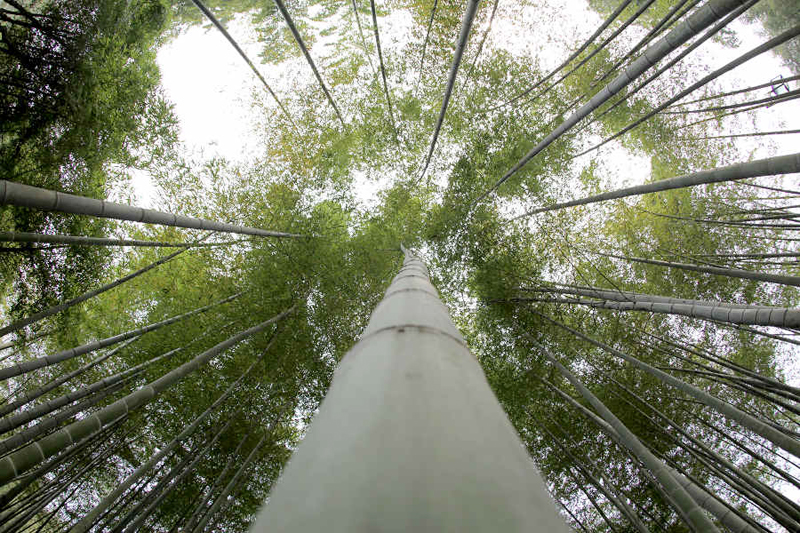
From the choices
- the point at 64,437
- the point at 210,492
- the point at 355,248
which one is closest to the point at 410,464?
the point at 64,437

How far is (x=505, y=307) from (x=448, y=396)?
16.4 ft

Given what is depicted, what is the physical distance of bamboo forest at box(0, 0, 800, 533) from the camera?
140 inches

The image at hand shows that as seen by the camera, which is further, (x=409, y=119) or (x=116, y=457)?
(x=409, y=119)

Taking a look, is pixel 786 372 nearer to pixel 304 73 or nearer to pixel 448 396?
pixel 448 396

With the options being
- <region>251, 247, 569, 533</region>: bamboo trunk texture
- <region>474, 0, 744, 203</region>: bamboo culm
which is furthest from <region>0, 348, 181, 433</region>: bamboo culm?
<region>474, 0, 744, 203</region>: bamboo culm

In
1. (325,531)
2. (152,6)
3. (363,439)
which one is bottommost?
(325,531)

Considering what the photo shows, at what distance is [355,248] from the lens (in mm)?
5797

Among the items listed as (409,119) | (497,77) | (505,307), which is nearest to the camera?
(505,307)

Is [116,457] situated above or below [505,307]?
below

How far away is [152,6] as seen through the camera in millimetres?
6129

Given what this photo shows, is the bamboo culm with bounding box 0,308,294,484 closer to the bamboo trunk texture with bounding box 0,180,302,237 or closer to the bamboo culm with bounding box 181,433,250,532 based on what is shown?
the bamboo trunk texture with bounding box 0,180,302,237

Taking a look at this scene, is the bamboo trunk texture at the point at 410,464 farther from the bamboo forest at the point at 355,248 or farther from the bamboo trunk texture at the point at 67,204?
the bamboo forest at the point at 355,248

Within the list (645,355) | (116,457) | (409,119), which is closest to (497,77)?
(409,119)

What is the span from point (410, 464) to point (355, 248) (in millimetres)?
5406
